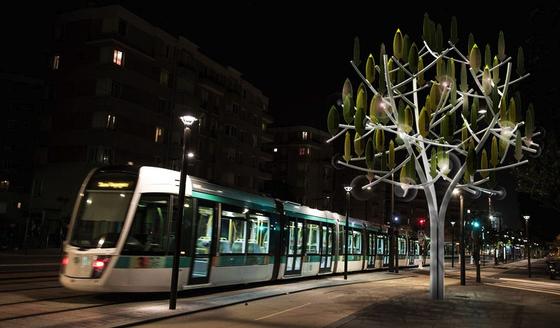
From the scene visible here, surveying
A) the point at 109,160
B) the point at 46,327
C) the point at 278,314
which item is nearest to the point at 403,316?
the point at 278,314

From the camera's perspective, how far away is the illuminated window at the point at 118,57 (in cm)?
4589

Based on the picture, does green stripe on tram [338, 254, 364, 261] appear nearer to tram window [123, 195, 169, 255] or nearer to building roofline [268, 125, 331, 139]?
tram window [123, 195, 169, 255]

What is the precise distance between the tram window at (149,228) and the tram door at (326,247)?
1245 centimetres

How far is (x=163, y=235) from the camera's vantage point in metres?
15.3

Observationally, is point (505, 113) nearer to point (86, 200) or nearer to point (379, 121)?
point (379, 121)

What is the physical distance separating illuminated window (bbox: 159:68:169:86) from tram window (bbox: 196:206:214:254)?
35.8 metres

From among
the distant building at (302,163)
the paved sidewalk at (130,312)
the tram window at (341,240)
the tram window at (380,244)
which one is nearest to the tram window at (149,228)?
the paved sidewalk at (130,312)

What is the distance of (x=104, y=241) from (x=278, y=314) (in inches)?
180

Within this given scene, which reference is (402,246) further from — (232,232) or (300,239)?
(232,232)

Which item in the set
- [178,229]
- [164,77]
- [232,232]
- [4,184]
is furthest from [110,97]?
[178,229]

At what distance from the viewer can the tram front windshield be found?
14453 mm

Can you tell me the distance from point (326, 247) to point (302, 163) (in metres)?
65.5

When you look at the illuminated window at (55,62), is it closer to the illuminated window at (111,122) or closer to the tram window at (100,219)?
the illuminated window at (111,122)

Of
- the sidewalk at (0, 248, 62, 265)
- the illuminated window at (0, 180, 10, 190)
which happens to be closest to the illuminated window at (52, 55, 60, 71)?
the sidewalk at (0, 248, 62, 265)
